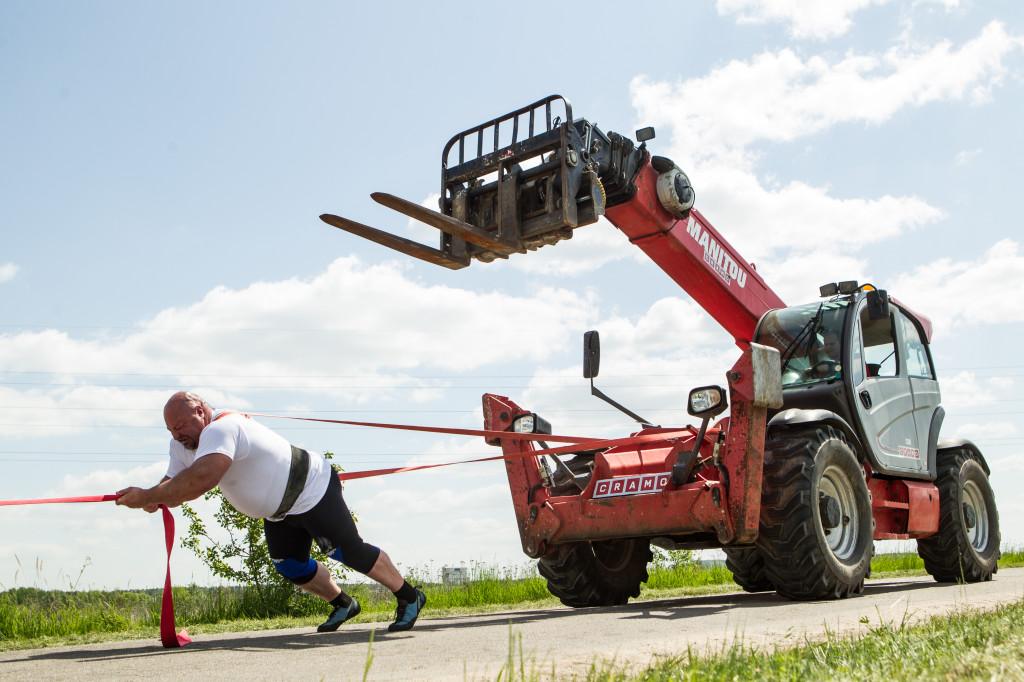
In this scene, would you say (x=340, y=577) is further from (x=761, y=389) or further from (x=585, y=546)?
(x=761, y=389)

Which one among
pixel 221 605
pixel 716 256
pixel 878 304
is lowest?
pixel 221 605

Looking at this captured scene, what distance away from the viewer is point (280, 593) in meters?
9.52

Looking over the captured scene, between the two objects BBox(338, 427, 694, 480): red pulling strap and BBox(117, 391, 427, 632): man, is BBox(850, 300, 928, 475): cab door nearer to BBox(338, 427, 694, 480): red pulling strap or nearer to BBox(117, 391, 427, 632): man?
BBox(338, 427, 694, 480): red pulling strap

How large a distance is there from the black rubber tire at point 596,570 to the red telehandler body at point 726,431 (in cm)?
2

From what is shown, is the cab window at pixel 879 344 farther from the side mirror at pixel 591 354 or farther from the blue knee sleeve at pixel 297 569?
the blue knee sleeve at pixel 297 569

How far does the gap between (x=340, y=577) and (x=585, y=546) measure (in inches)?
140

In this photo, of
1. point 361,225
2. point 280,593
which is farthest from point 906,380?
point 280,593

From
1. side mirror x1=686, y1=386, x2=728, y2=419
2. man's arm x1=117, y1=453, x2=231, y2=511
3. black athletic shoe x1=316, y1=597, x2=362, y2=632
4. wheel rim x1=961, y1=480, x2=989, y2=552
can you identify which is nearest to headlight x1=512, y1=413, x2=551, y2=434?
side mirror x1=686, y1=386, x2=728, y2=419

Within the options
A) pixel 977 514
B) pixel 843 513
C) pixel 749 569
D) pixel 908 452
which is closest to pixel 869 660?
pixel 843 513

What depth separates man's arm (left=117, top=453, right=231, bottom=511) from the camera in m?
5.07

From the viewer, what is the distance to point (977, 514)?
33.9 feet

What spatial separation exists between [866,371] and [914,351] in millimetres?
1284

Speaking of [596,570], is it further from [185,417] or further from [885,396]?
[185,417]

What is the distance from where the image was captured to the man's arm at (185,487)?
507 centimetres
